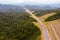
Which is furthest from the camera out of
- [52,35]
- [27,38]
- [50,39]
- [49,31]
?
[27,38]

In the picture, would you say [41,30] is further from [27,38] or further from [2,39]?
[2,39]

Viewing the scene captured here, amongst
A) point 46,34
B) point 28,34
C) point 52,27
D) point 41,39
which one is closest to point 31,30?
point 28,34

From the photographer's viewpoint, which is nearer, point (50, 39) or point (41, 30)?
point (50, 39)

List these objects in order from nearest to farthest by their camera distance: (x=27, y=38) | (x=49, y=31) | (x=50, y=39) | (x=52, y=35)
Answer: (x=50, y=39)
(x=52, y=35)
(x=49, y=31)
(x=27, y=38)

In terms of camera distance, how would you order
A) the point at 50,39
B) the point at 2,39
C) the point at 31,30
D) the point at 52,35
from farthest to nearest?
the point at 2,39, the point at 31,30, the point at 52,35, the point at 50,39

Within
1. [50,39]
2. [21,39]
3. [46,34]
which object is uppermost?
[21,39]

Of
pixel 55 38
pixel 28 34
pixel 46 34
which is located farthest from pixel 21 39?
pixel 55 38

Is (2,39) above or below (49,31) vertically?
above

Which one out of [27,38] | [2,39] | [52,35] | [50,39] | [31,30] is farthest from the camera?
[2,39]

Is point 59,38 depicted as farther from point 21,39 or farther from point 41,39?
point 21,39
